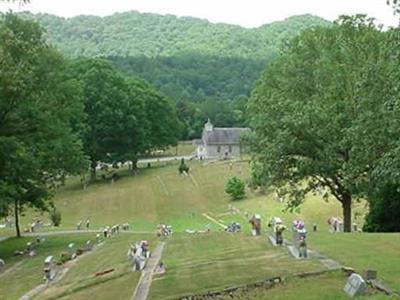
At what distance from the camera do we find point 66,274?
29.4 meters

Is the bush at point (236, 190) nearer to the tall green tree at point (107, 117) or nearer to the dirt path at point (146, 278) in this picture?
the tall green tree at point (107, 117)

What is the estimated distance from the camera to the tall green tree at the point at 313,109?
123 ft

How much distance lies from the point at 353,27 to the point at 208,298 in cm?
2549

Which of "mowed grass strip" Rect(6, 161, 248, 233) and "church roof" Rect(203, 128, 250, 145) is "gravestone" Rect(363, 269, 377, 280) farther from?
"church roof" Rect(203, 128, 250, 145)

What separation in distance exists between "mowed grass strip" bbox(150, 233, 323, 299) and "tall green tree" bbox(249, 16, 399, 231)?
7659mm

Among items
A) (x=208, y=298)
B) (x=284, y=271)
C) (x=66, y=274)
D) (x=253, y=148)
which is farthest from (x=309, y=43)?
(x=208, y=298)

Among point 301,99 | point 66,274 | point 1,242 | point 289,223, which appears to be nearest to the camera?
point 66,274

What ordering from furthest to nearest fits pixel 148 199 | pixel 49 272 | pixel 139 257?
pixel 148 199 < pixel 49 272 < pixel 139 257

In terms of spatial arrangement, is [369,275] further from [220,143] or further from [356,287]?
[220,143]

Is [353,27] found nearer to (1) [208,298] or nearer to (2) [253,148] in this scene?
(2) [253,148]

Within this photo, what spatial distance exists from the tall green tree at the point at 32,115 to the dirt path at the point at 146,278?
11583 mm

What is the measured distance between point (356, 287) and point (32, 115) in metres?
27.9

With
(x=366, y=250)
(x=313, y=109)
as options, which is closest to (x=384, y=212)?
(x=313, y=109)

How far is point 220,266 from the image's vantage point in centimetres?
2352
